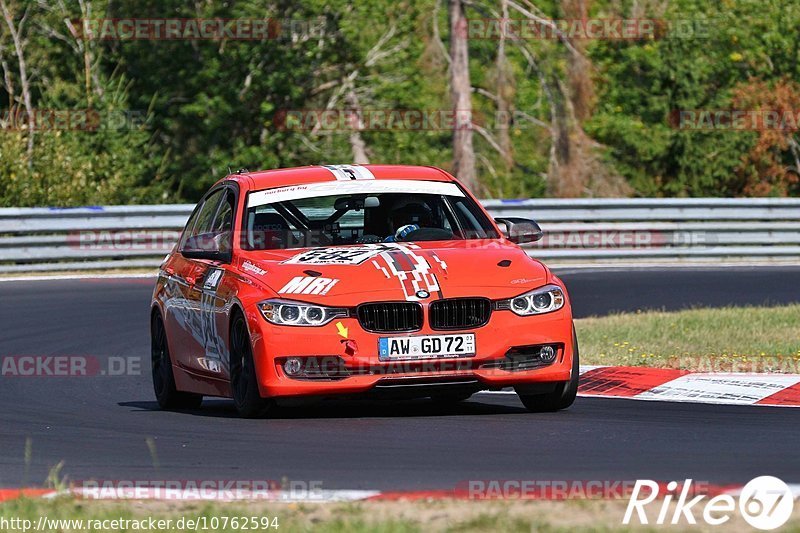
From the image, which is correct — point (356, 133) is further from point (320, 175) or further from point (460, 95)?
point (320, 175)

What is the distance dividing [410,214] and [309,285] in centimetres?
146

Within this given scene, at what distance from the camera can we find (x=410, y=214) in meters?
10.6

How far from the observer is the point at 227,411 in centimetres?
1051

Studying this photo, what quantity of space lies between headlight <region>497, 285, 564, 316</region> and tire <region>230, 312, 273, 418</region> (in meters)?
1.40

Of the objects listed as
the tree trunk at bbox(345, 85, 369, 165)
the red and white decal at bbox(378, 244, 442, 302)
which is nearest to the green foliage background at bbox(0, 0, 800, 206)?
the tree trunk at bbox(345, 85, 369, 165)

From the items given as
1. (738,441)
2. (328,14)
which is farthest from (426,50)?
(738,441)

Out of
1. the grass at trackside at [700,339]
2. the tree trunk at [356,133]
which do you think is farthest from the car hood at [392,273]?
the tree trunk at [356,133]

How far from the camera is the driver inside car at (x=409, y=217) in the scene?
10.5 meters

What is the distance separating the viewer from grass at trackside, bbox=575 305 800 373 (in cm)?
1219

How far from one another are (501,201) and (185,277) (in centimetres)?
1386

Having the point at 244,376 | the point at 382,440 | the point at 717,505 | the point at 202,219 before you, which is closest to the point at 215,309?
the point at 244,376

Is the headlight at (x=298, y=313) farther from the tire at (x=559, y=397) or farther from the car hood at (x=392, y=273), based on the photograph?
the tire at (x=559, y=397)

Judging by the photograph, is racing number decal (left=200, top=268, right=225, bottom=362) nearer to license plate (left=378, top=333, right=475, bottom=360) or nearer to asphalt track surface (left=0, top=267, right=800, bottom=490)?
asphalt track surface (left=0, top=267, right=800, bottom=490)

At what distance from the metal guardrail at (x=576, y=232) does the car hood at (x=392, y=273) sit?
542 inches
